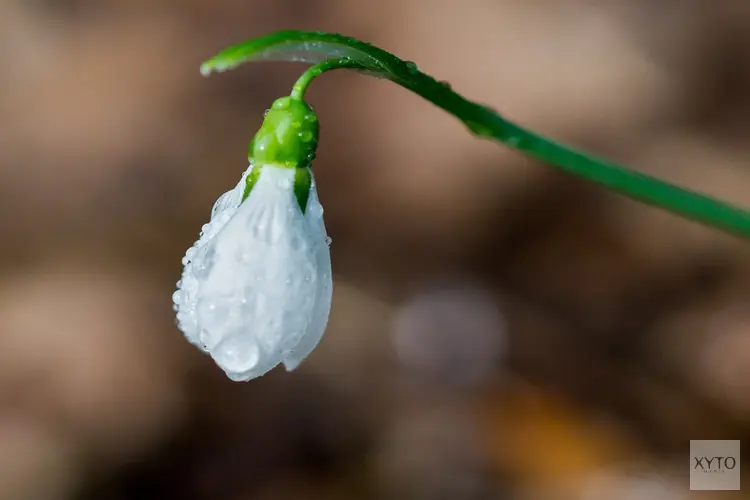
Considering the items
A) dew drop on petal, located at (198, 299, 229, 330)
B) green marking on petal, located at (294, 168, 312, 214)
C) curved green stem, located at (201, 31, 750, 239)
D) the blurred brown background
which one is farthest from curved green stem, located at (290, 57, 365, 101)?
the blurred brown background

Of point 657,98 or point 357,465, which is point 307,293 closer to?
point 357,465

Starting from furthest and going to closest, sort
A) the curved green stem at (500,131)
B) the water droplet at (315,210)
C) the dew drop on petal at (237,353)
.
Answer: the water droplet at (315,210)
the dew drop on petal at (237,353)
the curved green stem at (500,131)

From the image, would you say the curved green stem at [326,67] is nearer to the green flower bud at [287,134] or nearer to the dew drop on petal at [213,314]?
the green flower bud at [287,134]

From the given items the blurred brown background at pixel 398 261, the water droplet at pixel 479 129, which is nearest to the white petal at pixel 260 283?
the water droplet at pixel 479 129

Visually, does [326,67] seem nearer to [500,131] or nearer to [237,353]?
[500,131]

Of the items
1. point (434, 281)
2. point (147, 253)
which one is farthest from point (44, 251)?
point (434, 281)
